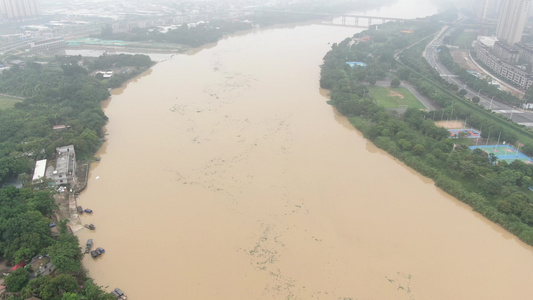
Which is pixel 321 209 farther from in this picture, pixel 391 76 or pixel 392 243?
pixel 391 76

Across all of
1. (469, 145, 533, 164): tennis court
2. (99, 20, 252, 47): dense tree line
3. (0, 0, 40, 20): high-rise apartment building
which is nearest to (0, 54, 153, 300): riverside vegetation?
(99, 20, 252, 47): dense tree line

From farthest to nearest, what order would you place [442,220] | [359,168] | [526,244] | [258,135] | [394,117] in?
[394,117], [258,135], [359,168], [442,220], [526,244]

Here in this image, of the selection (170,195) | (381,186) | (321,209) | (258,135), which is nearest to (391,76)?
(258,135)

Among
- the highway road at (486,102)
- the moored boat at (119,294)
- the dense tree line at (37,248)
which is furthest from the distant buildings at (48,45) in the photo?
the highway road at (486,102)

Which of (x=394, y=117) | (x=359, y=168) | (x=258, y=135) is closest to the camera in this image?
(x=359, y=168)

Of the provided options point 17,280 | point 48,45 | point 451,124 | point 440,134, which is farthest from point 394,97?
point 48,45

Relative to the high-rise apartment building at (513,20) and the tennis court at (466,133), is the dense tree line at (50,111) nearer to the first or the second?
the tennis court at (466,133)

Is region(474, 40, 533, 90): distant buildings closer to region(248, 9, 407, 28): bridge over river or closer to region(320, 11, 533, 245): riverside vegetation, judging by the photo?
region(320, 11, 533, 245): riverside vegetation
